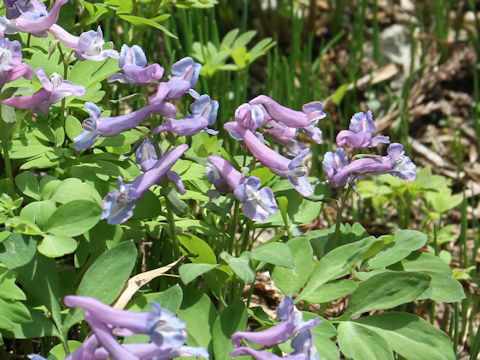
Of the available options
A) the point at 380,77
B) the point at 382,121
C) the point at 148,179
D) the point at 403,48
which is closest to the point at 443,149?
the point at 382,121

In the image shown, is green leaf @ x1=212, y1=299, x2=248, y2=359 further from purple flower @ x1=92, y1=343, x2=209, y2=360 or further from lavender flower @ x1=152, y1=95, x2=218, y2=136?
lavender flower @ x1=152, y1=95, x2=218, y2=136

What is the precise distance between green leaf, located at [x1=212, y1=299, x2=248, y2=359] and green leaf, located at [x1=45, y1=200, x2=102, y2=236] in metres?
0.33

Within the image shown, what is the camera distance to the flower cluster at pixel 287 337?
114 centimetres

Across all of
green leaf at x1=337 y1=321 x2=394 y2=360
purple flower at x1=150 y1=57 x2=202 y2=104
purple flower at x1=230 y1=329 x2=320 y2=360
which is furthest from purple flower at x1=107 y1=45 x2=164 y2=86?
green leaf at x1=337 y1=321 x2=394 y2=360

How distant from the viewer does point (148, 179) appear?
1.30 metres

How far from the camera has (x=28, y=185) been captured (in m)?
1.43

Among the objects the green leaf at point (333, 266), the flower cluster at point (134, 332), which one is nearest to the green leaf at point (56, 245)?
the flower cluster at point (134, 332)

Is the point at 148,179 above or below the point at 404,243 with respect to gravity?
above

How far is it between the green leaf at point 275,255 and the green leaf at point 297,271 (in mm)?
131

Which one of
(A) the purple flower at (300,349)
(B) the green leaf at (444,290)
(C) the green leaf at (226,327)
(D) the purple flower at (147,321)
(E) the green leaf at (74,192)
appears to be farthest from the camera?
(B) the green leaf at (444,290)

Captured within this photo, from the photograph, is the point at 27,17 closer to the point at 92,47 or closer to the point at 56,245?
the point at 92,47

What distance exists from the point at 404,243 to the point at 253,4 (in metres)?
2.74

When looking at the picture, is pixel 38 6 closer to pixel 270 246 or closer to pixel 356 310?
pixel 270 246

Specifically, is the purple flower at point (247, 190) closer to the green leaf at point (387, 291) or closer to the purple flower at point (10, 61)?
the green leaf at point (387, 291)
